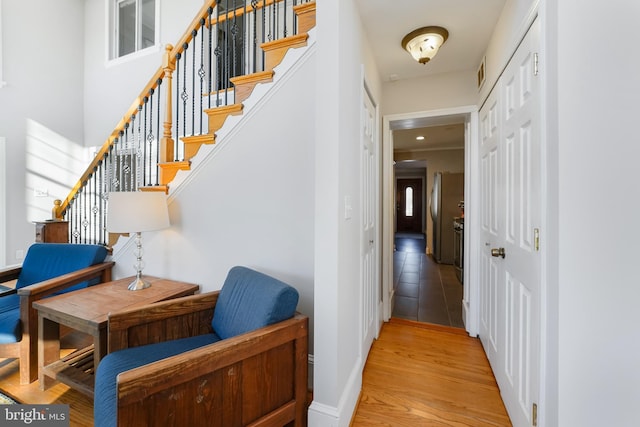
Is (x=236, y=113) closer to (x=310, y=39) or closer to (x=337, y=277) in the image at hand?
(x=310, y=39)

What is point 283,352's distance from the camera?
135 cm

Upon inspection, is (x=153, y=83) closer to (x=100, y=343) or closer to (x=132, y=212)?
(x=132, y=212)

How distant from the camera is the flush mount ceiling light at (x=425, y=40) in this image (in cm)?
193

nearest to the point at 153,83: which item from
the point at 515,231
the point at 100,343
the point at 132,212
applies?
the point at 132,212

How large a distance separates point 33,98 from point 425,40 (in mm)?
5920

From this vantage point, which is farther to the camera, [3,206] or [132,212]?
[3,206]

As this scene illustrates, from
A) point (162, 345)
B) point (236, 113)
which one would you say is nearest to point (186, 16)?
point (236, 113)

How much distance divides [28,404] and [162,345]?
943 millimetres

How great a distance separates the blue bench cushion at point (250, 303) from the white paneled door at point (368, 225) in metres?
0.70

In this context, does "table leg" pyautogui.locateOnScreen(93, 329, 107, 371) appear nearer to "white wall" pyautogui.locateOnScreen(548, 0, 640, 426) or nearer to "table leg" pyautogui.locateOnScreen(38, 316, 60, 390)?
"table leg" pyautogui.locateOnScreen(38, 316, 60, 390)

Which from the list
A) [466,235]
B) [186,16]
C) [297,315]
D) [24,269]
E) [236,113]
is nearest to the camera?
[297,315]

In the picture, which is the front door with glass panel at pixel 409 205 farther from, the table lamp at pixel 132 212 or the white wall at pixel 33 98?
the table lamp at pixel 132 212

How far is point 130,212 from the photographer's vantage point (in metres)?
1.89

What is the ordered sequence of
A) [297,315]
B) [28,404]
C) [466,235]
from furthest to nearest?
[466,235]
[28,404]
[297,315]
